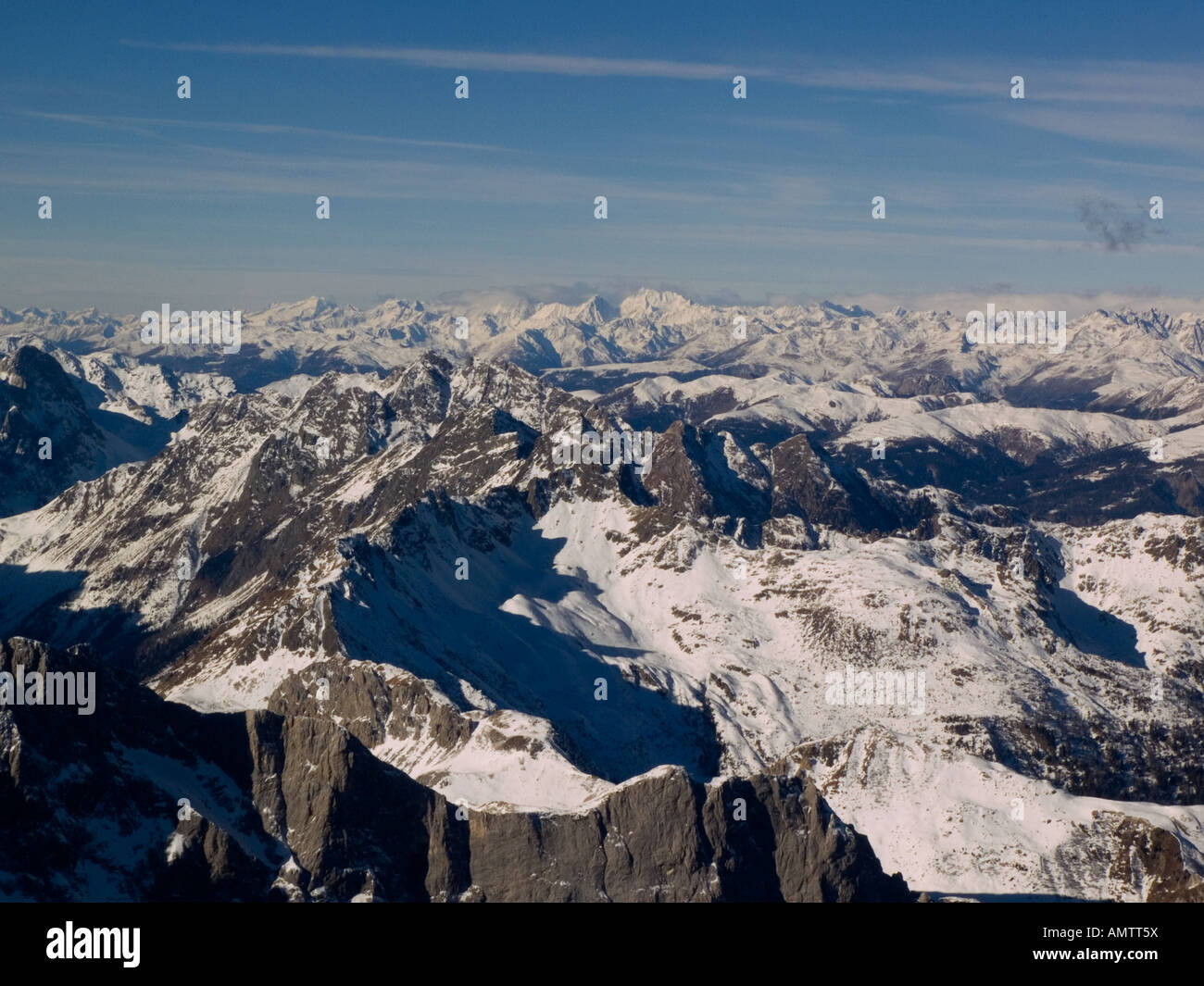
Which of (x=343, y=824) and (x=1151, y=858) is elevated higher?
(x=343, y=824)

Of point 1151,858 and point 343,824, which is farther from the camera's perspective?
point 1151,858

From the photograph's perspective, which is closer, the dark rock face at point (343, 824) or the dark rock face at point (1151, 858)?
the dark rock face at point (343, 824)

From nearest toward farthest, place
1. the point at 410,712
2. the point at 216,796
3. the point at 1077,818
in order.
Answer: the point at 216,796 < the point at 1077,818 < the point at 410,712

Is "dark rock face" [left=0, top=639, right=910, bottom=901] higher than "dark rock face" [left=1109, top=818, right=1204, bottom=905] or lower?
higher

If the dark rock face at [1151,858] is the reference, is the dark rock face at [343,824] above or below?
above
